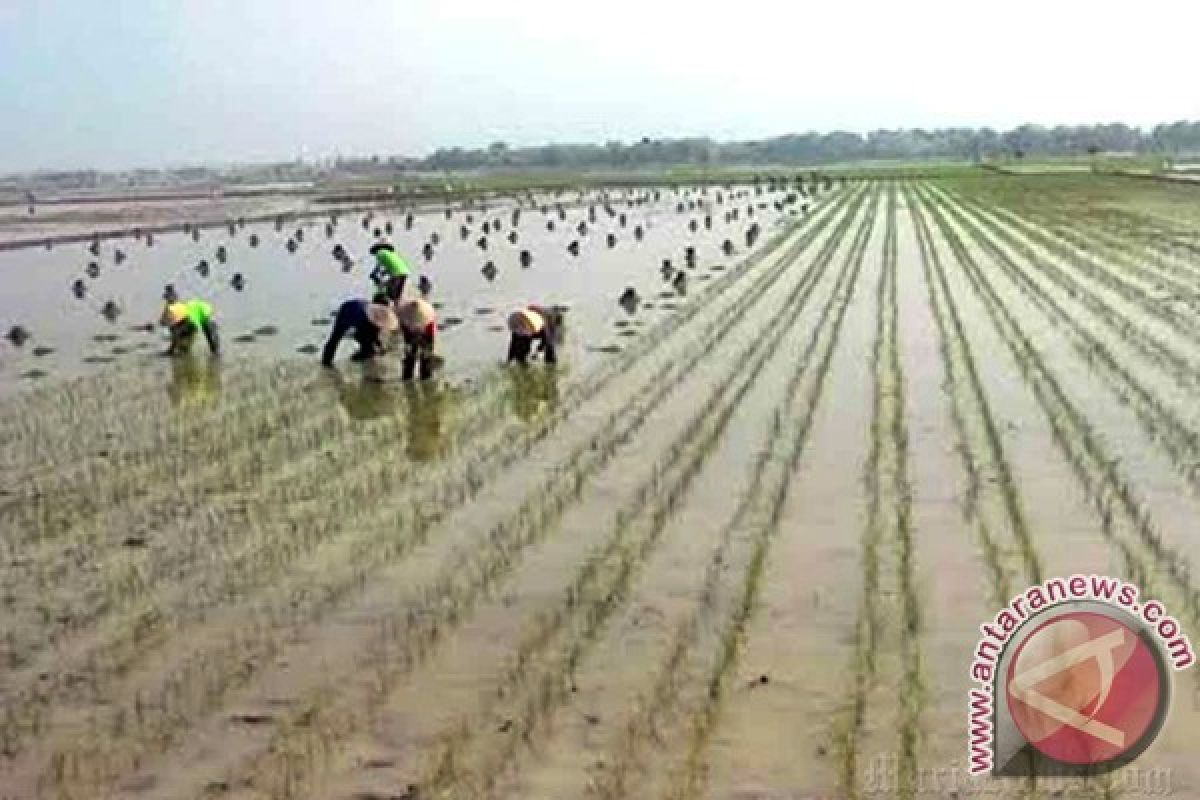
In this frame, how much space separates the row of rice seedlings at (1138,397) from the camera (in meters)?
8.94

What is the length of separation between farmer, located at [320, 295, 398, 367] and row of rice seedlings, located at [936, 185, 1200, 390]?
6.62 meters

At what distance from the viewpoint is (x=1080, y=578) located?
6.60 metres

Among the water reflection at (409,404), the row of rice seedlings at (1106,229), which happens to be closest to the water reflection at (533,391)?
the water reflection at (409,404)

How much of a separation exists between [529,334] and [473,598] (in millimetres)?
6886

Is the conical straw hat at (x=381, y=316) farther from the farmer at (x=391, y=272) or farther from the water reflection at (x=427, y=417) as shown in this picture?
the water reflection at (x=427, y=417)

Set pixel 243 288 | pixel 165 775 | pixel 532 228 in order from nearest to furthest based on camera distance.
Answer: pixel 165 775
pixel 243 288
pixel 532 228

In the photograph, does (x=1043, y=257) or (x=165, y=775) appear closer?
(x=165, y=775)

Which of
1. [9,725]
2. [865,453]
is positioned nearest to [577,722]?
[9,725]

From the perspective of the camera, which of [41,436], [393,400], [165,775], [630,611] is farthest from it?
[393,400]

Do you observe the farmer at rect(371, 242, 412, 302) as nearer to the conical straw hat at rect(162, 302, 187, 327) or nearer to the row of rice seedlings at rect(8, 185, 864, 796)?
the conical straw hat at rect(162, 302, 187, 327)

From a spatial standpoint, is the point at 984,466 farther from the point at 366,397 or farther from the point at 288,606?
the point at 366,397

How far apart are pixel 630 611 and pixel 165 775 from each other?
219 centimetres

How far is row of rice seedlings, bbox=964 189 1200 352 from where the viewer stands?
47.8ft

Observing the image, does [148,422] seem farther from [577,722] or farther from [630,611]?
[577,722]
